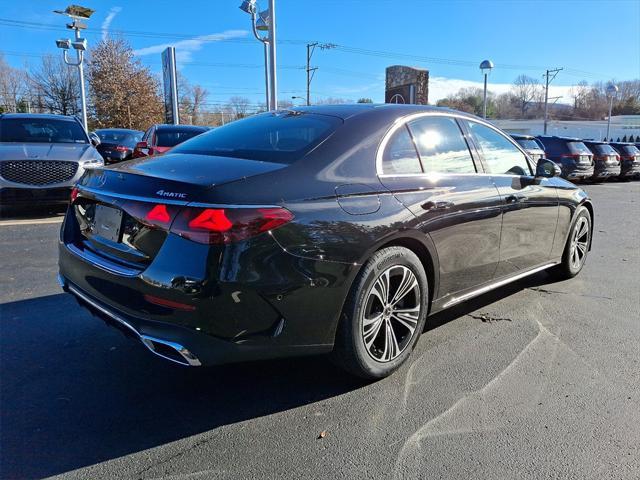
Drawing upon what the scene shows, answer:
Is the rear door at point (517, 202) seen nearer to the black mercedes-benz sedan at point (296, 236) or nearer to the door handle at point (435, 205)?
the black mercedes-benz sedan at point (296, 236)

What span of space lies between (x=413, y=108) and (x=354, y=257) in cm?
143

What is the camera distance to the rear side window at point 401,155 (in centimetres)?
311

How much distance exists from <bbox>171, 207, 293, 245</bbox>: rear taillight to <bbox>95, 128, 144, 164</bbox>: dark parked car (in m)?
13.7

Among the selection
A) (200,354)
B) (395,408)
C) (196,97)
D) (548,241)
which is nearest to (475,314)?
(548,241)

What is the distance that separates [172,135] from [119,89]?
35.9 meters

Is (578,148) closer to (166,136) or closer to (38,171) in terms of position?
(166,136)

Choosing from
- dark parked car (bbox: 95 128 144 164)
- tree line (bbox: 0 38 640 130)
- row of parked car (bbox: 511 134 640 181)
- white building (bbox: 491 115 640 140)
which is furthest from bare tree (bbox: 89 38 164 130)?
white building (bbox: 491 115 640 140)

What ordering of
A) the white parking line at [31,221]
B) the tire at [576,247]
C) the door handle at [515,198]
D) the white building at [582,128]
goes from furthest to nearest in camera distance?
the white building at [582,128] → the white parking line at [31,221] → the tire at [576,247] → the door handle at [515,198]

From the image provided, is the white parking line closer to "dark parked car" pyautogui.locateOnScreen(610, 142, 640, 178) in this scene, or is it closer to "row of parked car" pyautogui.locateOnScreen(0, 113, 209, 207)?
"row of parked car" pyautogui.locateOnScreen(0, 113, 209, 207)

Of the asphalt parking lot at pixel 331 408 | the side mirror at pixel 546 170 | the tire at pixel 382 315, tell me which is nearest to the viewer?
the asphalt parking lot at pixel 331 408

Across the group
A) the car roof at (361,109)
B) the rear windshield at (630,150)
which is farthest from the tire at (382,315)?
the rear windshield at (630,150)

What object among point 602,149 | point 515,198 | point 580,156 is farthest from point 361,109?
point 602,149

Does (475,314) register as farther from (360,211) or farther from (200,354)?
(200,354)

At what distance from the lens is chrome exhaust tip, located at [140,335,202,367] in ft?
7.69
